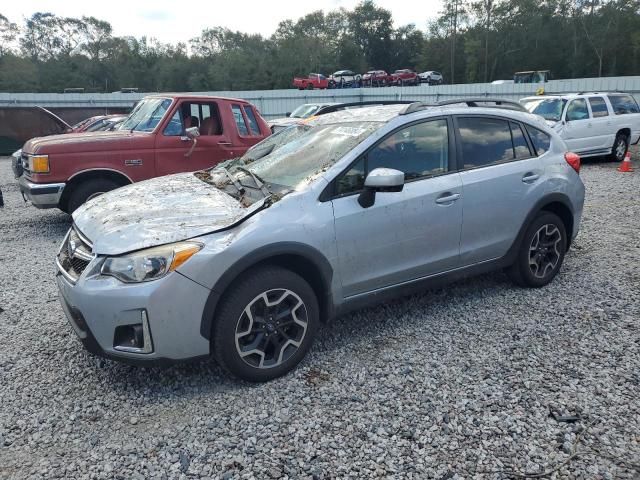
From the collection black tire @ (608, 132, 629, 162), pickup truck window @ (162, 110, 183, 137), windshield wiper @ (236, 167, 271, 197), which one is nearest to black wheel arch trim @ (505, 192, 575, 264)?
windshield wiper @ (236, 167, 271, 197)

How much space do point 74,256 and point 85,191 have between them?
3.90 metres

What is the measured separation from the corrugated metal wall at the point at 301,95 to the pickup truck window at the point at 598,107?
9.34 meters

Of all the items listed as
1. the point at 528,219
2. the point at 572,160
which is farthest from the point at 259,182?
the point at 572,160

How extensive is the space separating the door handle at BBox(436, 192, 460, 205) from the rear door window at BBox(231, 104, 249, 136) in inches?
189

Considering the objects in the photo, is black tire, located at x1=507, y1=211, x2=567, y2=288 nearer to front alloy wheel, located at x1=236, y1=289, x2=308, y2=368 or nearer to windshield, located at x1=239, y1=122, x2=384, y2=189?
windshield, located at x1=239, y1=122, x2=384, y2=189

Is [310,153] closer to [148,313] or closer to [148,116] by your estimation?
[148,313]

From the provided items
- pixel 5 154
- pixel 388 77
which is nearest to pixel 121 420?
pixel 5 154

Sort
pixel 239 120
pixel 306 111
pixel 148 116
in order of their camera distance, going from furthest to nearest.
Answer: pixel 306 111, pixel 239 120, pixel 148 116

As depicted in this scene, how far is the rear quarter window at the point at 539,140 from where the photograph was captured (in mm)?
4445

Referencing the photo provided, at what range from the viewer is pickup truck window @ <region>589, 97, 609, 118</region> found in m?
12.4

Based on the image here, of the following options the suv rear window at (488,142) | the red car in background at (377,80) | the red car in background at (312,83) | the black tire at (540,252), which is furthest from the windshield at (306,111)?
the red car in background at (377,80)

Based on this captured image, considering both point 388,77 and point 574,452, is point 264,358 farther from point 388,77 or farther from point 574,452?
point 388,77

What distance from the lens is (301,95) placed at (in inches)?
989

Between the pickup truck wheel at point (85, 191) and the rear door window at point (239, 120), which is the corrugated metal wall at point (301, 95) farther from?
the pickup truck wheel at point (85, 191)
